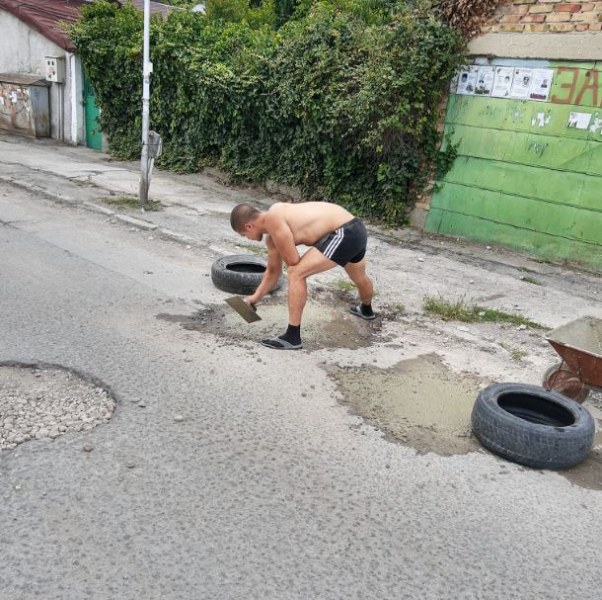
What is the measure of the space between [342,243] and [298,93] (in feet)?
19.0

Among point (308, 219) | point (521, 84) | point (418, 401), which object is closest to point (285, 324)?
point (308, 219)

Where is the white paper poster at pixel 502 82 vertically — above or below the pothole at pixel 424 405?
above

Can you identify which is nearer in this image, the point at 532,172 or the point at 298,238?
the point at 298,238

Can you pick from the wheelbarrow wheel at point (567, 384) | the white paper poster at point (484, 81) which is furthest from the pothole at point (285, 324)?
the white paper poster at point (484, 81)

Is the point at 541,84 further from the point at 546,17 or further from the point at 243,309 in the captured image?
the point at 243,309

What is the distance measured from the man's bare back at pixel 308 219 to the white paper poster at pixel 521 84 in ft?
14.7

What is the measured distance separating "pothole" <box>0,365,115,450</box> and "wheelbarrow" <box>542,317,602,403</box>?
10.1 feet

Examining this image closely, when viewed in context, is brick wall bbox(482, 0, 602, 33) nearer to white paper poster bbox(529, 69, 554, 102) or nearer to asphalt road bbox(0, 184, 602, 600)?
white paper poster bbox(529, 69, 554, 102)

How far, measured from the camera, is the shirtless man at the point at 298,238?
4.72 meters

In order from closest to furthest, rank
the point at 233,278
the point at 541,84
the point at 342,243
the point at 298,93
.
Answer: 1. the point at 342,243
2. the point at 233,278
3. the point at 541,84
4. the point at 298,93

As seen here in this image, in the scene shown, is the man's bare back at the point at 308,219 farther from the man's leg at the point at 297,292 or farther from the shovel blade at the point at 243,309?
the shovel blade at the point at 243,309

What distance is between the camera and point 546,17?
7.80m

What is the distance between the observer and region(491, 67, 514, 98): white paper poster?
323 inches

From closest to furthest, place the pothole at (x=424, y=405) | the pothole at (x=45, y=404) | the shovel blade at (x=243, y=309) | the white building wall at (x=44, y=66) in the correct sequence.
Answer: the pothole at (x=45, y=404) → the pothole at (x=424, y=405) → the shovel blade at (x=243, y=309) → the white building wall at (x=44, y=66)
